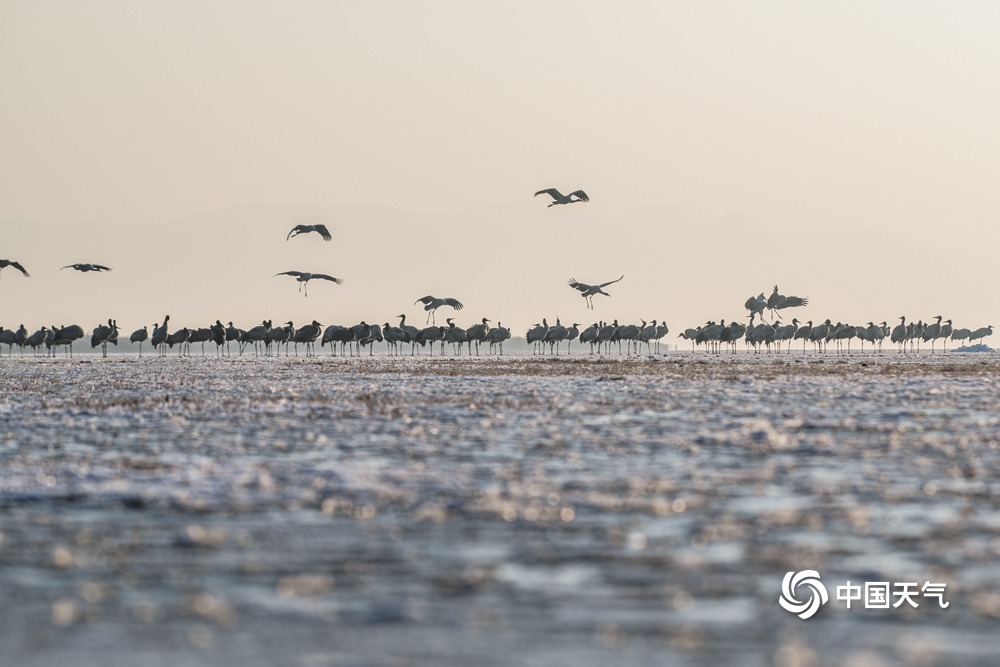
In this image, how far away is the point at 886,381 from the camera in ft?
103

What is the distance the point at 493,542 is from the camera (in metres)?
7.83

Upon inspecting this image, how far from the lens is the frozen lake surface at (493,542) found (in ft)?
18.1

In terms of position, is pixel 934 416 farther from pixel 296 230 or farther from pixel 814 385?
pixel 296 230

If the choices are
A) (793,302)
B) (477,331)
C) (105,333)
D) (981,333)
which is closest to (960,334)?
(981,333)

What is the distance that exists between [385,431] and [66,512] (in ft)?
23.4

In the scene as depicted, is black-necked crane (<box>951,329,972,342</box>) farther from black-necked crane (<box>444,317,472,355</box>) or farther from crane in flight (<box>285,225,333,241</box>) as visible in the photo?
crane in flight (<box>285,225,333,241</box>)

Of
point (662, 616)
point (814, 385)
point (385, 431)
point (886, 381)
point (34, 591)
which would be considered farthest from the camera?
point (886, 381)

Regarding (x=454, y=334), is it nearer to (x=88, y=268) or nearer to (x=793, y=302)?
(x=793, y=302)

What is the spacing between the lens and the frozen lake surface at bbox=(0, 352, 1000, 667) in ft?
18.1

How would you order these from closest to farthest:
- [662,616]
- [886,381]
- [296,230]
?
[662,616], [886,381], [296,230]

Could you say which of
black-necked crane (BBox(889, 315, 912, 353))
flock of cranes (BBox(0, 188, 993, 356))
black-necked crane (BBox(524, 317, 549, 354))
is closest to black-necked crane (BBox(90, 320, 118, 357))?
flock of cranes (BBox(0, 188, 993, 356))

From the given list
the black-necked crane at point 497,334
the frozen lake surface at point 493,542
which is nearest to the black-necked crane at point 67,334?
the black-necked crane at point 497,334

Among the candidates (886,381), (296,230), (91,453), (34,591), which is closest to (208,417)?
(91,453)

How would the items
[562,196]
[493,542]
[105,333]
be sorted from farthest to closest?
[105,333], [562,196], [493,542]
